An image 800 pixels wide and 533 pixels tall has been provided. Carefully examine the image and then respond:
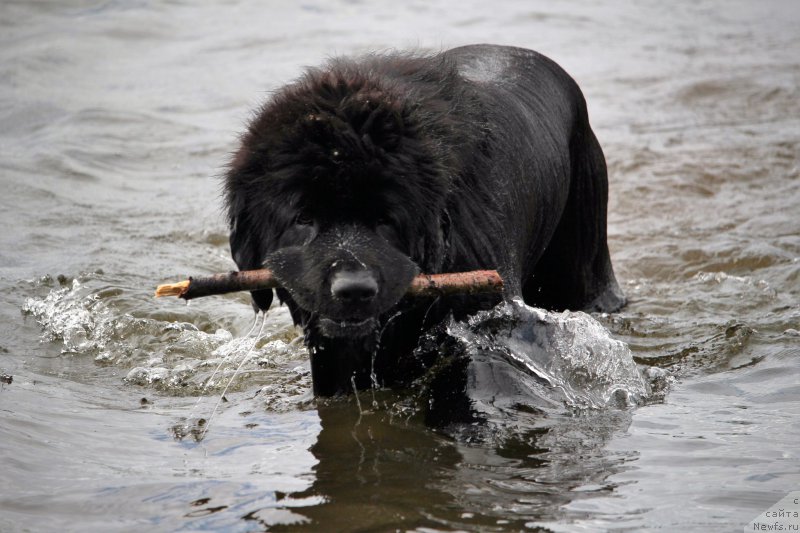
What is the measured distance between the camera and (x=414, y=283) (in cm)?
411

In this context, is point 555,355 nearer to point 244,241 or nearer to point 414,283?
point 414,283

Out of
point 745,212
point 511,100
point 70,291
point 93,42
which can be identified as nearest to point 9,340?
point 70,291

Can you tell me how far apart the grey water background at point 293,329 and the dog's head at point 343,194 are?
68 centimetres

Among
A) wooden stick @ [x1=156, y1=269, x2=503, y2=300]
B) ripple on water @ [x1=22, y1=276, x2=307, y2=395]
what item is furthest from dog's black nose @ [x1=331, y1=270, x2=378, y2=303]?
ripple on water @ [x1=22, y1=276, x2=307, y2=395]

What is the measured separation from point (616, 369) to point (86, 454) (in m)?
2.38

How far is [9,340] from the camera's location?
5715 millimetres

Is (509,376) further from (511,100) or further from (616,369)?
(511,100)

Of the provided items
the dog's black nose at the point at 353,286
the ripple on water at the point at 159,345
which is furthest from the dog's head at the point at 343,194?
the ripple on water at the point at 159,345

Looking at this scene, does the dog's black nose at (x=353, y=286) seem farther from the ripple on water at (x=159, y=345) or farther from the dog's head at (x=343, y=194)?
the ripple on water at (x=159, y=345)

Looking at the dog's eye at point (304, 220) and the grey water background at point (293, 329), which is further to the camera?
the dog's eye at point (304, 220)

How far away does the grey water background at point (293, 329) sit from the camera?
376 cm

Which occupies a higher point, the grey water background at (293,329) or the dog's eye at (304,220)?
the dog's eye at (304,220)

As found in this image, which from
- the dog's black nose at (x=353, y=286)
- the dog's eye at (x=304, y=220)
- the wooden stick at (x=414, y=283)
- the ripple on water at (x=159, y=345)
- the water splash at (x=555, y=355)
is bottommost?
the ripple on water at (x=159, y=345)

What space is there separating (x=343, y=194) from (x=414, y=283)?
1.52ft
